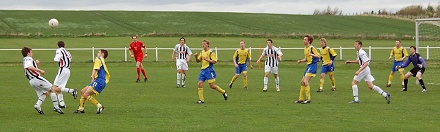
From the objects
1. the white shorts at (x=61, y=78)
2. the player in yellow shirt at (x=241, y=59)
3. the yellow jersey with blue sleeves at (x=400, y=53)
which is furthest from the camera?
the yellow jersey with blue sleeves at (x=400, y=53)

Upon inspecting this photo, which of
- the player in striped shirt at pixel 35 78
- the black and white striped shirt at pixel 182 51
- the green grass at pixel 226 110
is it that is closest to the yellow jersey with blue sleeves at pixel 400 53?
the green grass at pixel 226 110

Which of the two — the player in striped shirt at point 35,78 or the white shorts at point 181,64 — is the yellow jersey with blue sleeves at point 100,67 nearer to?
the player in striped shirt at point 35,78

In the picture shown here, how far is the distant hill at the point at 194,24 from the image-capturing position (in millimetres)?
75438

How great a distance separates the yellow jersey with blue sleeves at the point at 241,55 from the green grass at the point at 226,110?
107cm

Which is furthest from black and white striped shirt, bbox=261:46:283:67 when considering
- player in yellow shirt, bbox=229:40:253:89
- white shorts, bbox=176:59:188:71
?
white shorts, bbox=176:59:188:71

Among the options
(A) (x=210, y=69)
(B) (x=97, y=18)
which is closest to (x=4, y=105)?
(A) (x=210, y=69)

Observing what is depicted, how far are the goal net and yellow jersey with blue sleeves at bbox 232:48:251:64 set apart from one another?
26.5ft

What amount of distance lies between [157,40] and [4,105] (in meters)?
47.5

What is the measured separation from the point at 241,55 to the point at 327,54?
152 inches

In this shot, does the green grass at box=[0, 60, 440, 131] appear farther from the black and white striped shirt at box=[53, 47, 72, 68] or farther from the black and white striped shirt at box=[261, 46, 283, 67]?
the black and white striped shirt at box=[53, 47, 72, 68]

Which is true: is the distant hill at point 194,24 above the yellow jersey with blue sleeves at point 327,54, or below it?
above

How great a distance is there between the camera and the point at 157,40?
69.3 m

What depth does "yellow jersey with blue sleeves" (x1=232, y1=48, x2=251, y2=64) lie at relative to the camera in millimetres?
30016

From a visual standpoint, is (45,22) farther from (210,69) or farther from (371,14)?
(210,69)
